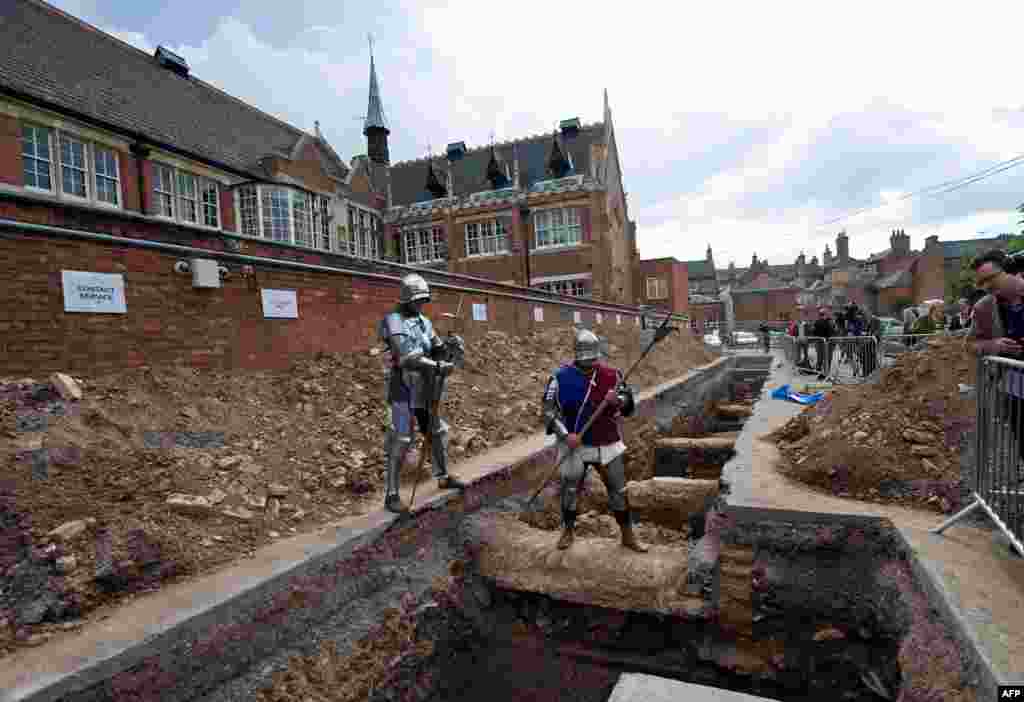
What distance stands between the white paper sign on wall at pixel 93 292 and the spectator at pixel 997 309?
676 centimetres

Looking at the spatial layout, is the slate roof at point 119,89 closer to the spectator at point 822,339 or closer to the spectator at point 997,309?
the spectator at point 997,309

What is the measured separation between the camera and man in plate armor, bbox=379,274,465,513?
4652 millimetres

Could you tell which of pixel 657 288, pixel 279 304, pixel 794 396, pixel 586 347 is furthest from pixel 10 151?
pixel 657 288

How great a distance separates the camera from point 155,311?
17.3 feet

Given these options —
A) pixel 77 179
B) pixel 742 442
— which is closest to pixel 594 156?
pixel 77 179

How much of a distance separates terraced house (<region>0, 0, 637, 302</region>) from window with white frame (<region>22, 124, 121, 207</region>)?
0.09 feet

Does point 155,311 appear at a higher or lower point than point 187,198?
lower

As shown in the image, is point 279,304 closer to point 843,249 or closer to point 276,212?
point 276,212

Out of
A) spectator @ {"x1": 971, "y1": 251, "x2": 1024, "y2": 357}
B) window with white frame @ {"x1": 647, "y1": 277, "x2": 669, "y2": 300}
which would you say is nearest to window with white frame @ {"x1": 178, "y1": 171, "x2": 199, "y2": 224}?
spectator @ {"x1": 971, "y1": 251, "x2": 1024, "y2": 357}

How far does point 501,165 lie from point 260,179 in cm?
1498

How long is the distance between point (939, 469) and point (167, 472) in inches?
235

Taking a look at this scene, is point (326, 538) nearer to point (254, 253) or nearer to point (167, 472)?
point (167, 472)

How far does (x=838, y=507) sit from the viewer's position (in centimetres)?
420

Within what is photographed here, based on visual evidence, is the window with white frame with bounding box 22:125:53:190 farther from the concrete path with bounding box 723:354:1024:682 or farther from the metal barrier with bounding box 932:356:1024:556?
the metal barrier with bounding box 932:356:1024:556
